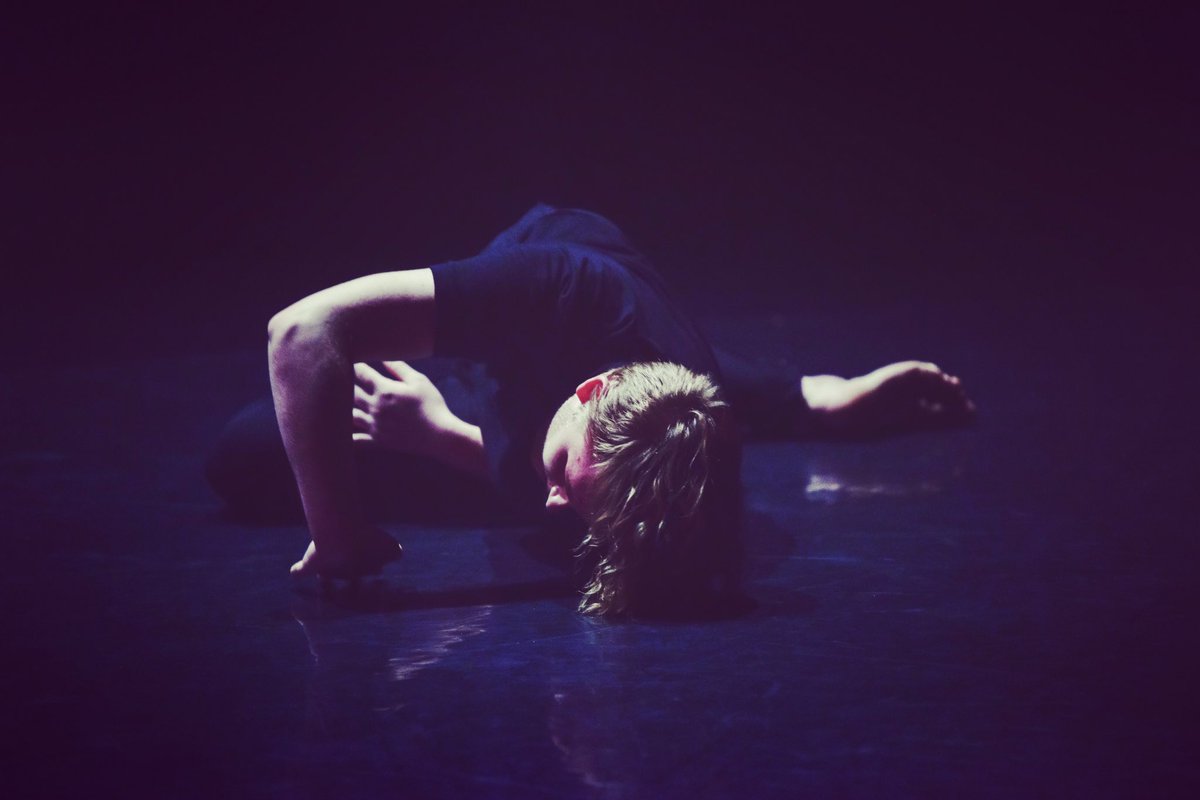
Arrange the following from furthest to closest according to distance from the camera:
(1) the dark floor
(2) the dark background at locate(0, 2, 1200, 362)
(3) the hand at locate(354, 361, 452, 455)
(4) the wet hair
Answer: (2) the dark background at locate(0, 2, 1200, 362), (3) the hand at locate(354, 361, 452, 455), (4) the wet hair, (1) the dark floor

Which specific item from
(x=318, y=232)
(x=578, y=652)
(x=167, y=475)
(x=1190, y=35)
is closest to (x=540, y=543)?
(x=578, y=652)

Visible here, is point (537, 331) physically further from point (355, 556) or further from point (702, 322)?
point (702, 322)

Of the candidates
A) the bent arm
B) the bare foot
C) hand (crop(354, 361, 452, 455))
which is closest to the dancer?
the bent arm

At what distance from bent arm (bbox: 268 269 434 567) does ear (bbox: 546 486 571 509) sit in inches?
10.8

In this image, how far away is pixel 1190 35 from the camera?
4785mm

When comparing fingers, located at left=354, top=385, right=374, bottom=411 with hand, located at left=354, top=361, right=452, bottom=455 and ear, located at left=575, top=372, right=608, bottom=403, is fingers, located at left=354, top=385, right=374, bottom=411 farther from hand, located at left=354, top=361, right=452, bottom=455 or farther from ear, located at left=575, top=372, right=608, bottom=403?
ear, located at left=575, top=372, right=608, bottom=403

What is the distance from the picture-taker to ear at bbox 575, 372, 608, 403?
1.76m

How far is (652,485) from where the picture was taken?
1627mm

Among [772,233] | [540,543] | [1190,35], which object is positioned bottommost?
[540,543]

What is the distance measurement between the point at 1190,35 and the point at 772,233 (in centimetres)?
185

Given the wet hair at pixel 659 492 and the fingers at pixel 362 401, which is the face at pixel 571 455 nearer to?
the wet hair at pixel 659 492

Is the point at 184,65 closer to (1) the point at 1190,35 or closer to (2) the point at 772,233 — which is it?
(2) the point at 772,233

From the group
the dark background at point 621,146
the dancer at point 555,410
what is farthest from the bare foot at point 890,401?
the dark background at point 621,146

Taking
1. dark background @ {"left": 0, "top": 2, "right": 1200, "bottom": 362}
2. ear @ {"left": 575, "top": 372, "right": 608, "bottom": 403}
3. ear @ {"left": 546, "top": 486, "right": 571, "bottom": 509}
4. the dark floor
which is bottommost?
the dark floor
